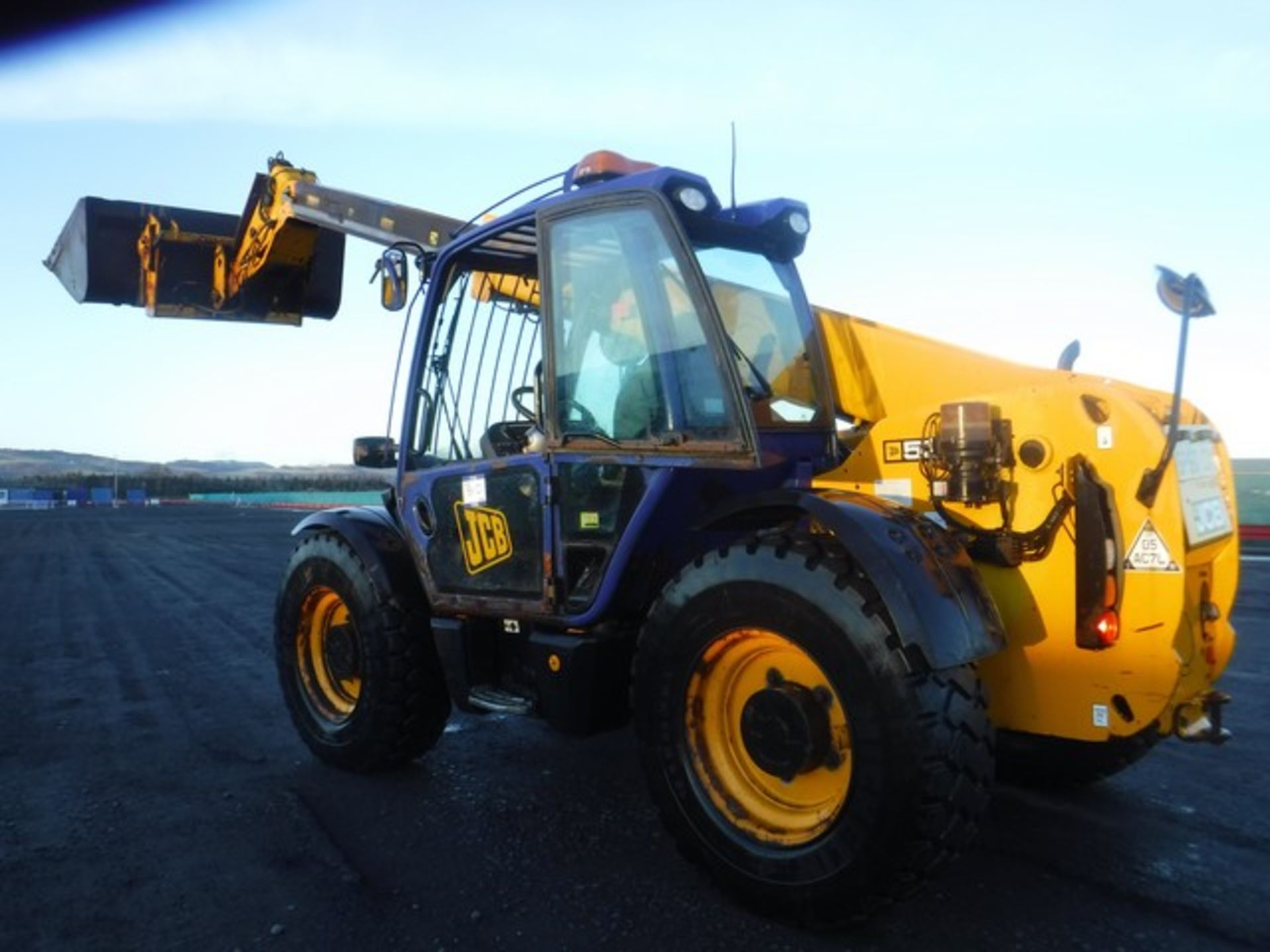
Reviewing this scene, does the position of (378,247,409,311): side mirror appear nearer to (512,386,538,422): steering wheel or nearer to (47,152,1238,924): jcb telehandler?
(47,152,1238,924): jcb telehandler

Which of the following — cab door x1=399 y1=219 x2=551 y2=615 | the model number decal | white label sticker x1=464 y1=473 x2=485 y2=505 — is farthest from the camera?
white label sticker x1=464 y1=473 x2=485 y2=505

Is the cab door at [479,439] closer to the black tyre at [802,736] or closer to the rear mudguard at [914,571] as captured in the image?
the black tyre at [802,736]

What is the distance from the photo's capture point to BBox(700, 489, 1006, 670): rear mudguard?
99.3 inches

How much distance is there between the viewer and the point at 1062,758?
380 cm

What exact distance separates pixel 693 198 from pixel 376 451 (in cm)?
214

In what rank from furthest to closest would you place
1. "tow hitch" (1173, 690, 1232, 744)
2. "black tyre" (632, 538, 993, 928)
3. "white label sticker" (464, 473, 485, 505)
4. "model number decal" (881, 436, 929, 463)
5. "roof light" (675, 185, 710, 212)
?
"white label sticker" (464, 473, 485, 505) → "roof light" (675, 185, 710, 212) → "model number decal" (881, 436, 929, 463) → "tow hitch" (1173, 690, 1232, 744) → "black tyre" (632, 538, 993, 928)

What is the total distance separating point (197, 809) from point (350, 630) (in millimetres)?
1006

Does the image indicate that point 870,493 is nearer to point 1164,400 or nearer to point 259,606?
point 1164,400

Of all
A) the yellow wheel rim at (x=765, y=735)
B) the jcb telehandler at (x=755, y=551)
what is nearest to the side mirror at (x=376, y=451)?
the jcb telehandler at (x=755, y=551)

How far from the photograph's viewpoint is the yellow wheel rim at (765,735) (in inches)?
109

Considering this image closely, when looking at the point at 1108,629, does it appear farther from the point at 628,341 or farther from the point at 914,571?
the point at 628,341

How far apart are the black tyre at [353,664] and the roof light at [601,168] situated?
79.6 inches

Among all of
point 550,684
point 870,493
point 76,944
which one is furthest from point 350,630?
point 870,493

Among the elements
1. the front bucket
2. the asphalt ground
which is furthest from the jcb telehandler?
the front bucket
